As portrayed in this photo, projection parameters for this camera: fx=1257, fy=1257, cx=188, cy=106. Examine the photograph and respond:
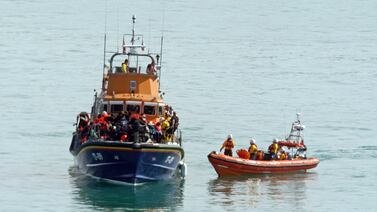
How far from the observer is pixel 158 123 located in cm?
5125

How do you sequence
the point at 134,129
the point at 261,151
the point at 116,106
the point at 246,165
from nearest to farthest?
the point at 134,129
the point at 116,106
the point at 246,165
the point at 261,151

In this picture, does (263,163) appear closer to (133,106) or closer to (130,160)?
(133,106)

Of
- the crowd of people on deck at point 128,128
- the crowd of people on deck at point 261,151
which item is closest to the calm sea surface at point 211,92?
the crowd of people on deck at point 261,151

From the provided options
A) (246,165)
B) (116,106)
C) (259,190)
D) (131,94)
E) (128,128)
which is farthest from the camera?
(246,165)

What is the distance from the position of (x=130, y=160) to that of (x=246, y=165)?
7365 mm

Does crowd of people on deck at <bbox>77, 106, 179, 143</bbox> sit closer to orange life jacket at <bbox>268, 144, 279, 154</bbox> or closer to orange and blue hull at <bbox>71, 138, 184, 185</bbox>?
orange and blue hull at <bbox>71, 138, 184, 185</bbox>

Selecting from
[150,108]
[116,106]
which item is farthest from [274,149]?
[116,106]

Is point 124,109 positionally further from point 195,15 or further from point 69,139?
point 195,15

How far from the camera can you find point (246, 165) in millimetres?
54844

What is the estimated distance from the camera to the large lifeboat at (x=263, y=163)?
5459 cm

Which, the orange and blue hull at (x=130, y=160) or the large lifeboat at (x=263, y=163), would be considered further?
the large lifeboat at (x=263, y=163)

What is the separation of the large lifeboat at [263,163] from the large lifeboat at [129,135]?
2494mm

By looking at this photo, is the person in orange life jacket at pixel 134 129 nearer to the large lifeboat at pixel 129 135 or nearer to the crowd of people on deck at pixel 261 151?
the large lifeboat at pixel 129 135

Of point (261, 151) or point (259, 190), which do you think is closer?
point (259, 190)
